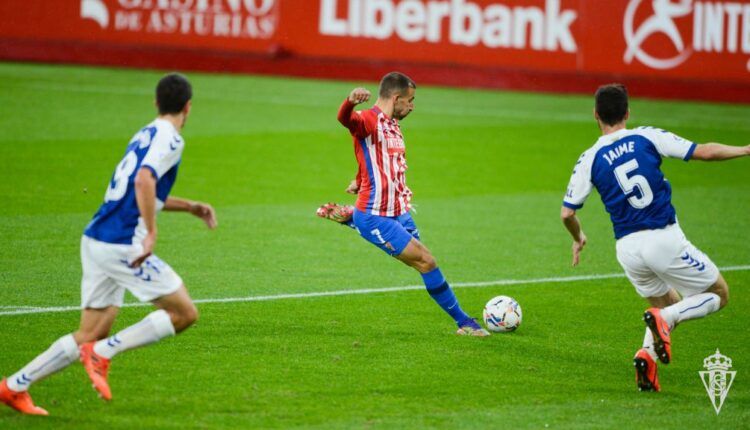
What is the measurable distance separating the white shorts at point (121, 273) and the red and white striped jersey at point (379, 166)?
2830 millimetres

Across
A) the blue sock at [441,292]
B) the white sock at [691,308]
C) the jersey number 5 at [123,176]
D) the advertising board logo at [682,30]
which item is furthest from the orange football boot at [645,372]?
the advertising board logo at [682,30]

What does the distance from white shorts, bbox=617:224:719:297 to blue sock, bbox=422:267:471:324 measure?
187 centimetres

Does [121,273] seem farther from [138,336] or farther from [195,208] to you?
[195,208]

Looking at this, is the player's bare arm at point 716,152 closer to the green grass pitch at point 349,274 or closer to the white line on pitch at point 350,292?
the green grass pitch at point 349,274

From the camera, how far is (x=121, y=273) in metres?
7.66

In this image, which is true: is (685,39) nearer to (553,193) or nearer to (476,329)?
(553,193)

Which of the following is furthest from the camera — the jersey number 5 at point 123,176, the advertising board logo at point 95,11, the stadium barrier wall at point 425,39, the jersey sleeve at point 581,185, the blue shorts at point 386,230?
the advertising board logo at point 95,11

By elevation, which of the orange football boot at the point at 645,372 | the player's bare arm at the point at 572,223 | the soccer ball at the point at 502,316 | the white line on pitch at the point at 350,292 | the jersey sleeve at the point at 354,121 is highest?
the jersey sleeve at the point at 354,121

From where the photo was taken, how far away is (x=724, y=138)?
22.8 meters

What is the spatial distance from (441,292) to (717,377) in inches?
95.1

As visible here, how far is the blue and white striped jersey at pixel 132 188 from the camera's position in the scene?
7.62 meters

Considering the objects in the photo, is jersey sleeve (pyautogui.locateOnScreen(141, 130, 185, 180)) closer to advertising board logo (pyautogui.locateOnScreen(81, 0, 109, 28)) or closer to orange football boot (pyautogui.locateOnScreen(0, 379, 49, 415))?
orange football boot (pyautogui.locateOnScreen(0, 379, 49, 415))

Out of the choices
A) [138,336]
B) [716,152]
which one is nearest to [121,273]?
[138,336]

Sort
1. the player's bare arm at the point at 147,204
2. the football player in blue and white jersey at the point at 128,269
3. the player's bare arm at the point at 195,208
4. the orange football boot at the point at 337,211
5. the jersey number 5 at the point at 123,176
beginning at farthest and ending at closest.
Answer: the orange football boot at the point at 337,211
the player's bare arm at the point at 195,208
the jersey number 5 at the point at 123,176
the football player in blue and white jersey at the point at 128,269
the player's bare arm at the point at 147,204
